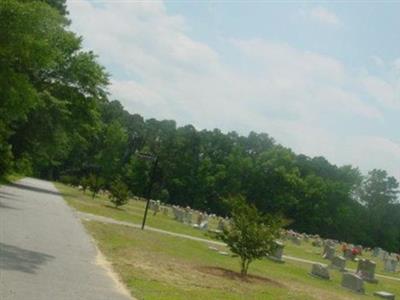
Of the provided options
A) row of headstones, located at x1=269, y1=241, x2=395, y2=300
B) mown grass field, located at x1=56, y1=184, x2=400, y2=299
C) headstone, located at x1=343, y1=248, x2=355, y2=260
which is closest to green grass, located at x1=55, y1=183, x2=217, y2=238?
Answer: mown grass field, located at x1=56, y1=184, x2=400, y2=299

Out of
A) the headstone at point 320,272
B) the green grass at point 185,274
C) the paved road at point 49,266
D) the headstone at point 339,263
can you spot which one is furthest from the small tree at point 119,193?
the paved road at point 49,266

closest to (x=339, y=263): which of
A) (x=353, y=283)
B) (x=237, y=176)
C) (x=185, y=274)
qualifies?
(x=353, y=283)

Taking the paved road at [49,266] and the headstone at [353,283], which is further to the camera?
the headstone at [353,283]

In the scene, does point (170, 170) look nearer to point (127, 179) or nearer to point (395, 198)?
point (127, 179)

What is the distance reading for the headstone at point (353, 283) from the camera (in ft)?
66.3

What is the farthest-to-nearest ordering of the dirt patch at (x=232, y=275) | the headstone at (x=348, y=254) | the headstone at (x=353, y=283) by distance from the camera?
1. the headstone at (x=348, y=254)
2. the headstone at (x=353, y=283)
3. the dirt patch at (x=232, y=275)

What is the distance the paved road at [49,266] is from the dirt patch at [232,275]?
2987mm

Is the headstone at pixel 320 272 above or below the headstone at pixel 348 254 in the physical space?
below

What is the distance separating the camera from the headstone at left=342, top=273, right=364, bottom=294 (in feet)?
66.3

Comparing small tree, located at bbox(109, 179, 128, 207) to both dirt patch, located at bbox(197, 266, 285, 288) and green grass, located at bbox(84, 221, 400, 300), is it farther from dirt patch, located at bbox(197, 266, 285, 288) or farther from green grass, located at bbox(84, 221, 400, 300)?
dirt patch, located at bbox(197, 266, 285, 288)

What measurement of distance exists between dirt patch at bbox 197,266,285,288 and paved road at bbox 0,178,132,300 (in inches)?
118

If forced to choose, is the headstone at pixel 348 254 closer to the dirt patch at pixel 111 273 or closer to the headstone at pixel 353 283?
the headstone at pixel 353 283

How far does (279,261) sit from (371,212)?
8683 cm

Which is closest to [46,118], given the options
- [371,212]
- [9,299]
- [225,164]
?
[9,299]
